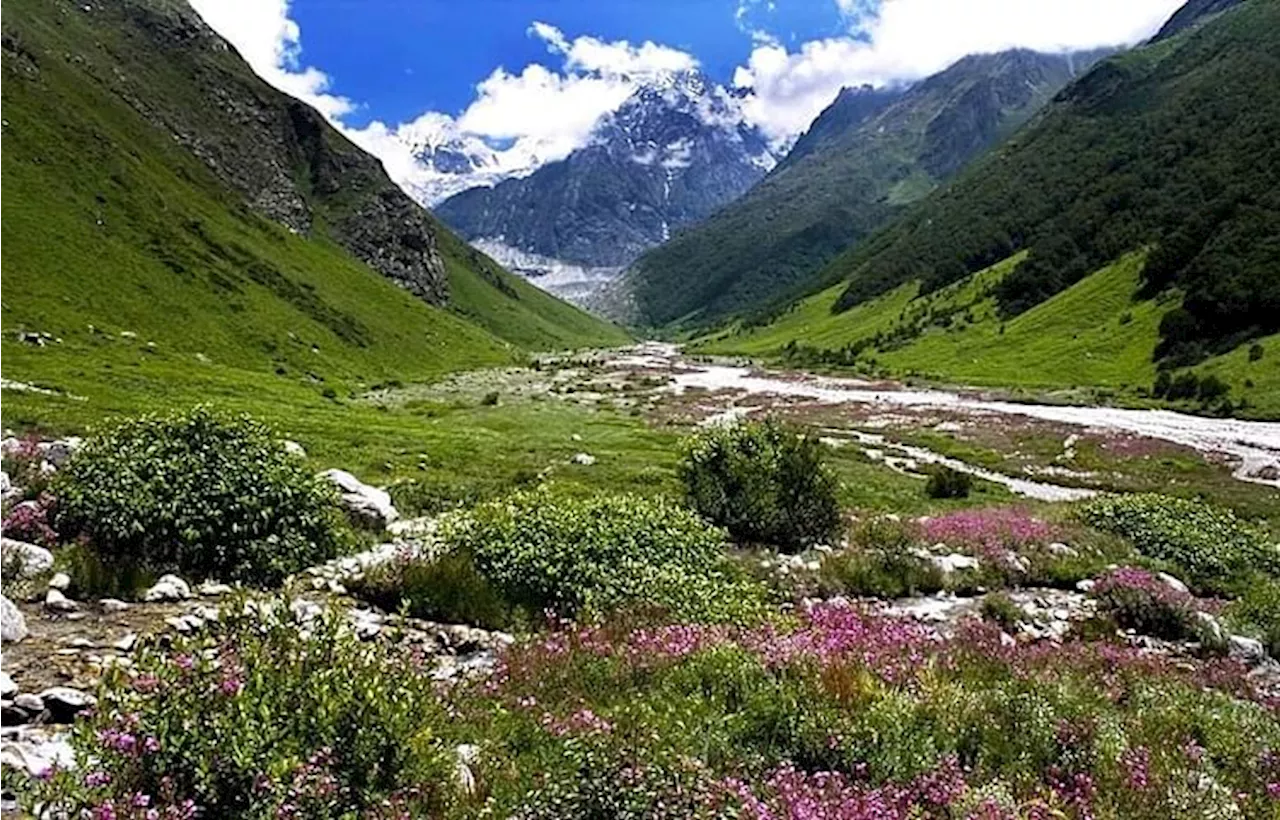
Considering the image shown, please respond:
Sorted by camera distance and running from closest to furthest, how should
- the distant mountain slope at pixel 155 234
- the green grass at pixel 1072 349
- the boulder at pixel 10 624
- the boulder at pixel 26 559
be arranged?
1. the boulder at pixel 10 624
2. the boulder at pixel 26 559
3. the distant mountain slope at pixel 155 234
4. the green grass at pixel 1072 349

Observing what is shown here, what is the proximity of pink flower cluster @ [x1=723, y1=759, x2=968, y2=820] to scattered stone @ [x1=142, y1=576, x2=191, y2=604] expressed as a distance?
9.23m

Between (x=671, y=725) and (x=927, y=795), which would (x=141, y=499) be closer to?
(x=671, y=725)

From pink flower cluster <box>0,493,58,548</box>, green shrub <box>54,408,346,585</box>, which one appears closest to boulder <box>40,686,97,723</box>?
green shrub <box>54,408,346,585</box>

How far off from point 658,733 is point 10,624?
807 centimetres

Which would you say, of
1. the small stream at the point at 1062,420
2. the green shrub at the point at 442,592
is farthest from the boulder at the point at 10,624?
the small stream at the point at 1062,420

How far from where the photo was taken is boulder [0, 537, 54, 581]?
13.5 meters

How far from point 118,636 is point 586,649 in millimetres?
5994

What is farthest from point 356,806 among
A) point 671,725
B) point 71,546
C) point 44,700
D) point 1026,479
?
point 1026,479

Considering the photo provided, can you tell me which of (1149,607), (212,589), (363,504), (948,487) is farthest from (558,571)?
(948,487)

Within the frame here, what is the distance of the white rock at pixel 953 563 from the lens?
886 inches

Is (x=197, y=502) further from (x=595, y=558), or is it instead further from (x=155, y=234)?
(x=155, y=234)

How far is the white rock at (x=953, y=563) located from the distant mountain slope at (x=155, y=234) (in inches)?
2213

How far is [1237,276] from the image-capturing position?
110188 millimetres

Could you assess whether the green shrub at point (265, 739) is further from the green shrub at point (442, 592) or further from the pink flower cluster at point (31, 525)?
the pink flower cluster at point (31, 525)
